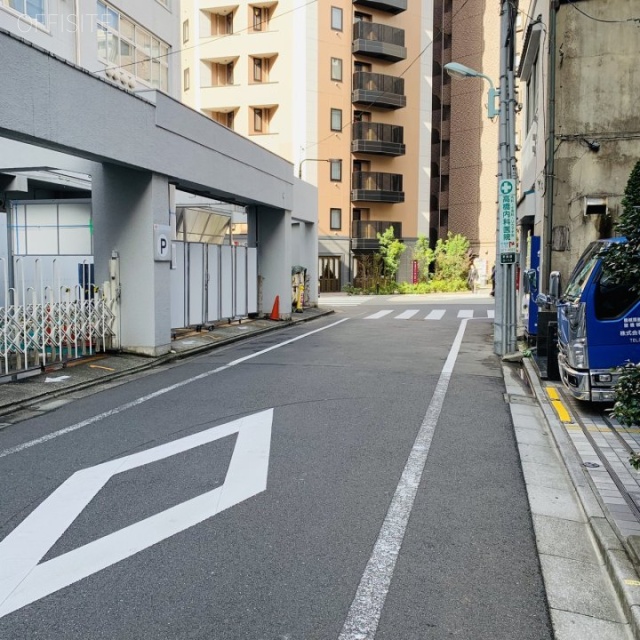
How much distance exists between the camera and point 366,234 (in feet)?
148

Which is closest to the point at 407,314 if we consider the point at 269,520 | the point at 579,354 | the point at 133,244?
the point at 133,244

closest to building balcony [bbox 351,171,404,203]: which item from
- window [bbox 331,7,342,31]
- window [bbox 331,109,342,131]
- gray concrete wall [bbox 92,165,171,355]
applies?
window [bbox 331,109,342,131]

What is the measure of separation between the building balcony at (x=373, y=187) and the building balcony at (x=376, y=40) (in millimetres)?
7948

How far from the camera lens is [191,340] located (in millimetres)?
14438

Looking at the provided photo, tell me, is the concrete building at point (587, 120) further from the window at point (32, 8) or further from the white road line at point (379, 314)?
the window at point (32, 8)

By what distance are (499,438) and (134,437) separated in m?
3.70

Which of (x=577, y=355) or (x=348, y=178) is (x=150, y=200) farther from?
(x=348, y=178)

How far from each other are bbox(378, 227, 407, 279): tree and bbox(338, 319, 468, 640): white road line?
37.6 m

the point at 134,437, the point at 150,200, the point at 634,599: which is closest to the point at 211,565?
the point at 634,599

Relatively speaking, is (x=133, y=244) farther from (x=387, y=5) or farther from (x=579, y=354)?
(x=387, y=5)

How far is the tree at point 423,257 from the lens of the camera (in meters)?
45.7

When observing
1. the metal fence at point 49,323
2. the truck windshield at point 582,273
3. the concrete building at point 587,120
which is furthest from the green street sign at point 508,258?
the metal fence at point 49,323

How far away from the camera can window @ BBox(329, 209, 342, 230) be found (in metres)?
44.0

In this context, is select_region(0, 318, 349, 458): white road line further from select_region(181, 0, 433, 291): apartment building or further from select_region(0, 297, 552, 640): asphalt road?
select_region(181, 0, 433, 291): apartment building
